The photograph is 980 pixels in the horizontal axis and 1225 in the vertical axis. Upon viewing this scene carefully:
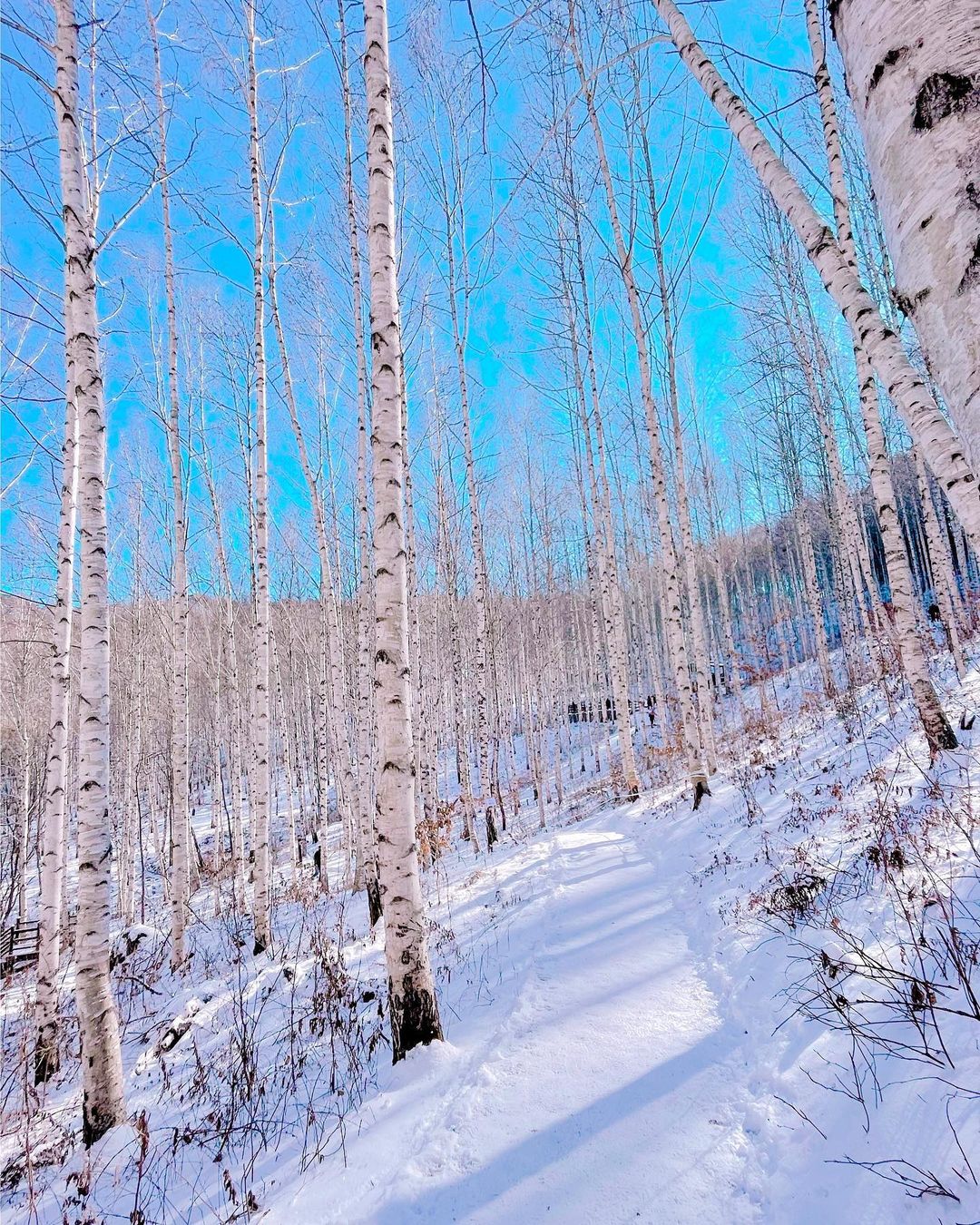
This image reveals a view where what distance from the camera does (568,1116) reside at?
2523 millimetres

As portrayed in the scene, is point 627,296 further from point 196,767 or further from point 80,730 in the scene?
point 196,767

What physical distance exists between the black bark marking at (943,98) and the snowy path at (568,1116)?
9.91 ft

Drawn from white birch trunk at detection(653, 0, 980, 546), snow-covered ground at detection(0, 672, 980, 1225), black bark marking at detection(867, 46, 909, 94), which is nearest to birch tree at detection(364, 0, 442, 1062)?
snow-covered ground at detection(0, 672, 980, 1225)

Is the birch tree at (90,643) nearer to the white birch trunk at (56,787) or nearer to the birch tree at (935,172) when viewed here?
the white birch trunk at (56,787)

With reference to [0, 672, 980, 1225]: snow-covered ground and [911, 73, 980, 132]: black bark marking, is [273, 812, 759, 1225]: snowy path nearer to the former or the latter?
[0, 672, 980, 1225]: snow-covered ground

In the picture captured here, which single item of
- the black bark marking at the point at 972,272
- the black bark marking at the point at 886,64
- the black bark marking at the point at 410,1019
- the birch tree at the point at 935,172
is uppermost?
the black bark marking at the point at 886,64

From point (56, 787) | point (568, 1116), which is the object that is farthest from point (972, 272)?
point (56, 787)

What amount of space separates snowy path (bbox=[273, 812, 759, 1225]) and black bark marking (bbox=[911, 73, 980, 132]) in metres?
3.02

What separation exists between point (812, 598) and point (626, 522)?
6576 millimetres

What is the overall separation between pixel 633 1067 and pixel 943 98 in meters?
3.63

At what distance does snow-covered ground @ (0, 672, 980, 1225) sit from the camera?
2004 mm

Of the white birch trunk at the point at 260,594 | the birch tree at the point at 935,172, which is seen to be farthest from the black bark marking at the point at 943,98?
the white birch trunk at the point at 260,594

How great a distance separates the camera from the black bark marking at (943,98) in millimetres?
716

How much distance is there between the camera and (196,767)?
124 ft
